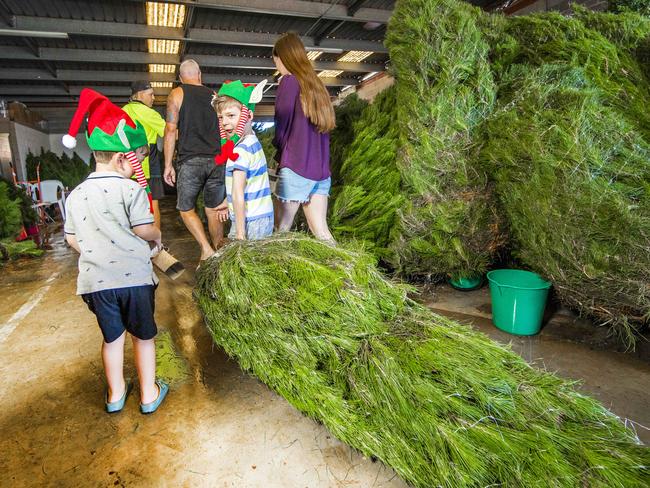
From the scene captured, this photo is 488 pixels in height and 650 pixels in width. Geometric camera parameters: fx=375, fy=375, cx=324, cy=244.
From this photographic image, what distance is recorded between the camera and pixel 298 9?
24.9 ft

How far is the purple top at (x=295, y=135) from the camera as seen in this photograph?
111 inches

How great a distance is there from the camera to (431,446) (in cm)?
130

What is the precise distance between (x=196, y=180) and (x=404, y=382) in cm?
302

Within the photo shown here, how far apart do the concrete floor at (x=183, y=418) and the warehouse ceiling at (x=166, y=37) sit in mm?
6755

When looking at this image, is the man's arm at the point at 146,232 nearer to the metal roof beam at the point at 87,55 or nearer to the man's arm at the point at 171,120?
the man's arm at the point at 171,120

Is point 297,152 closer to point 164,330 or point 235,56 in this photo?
point 164,330

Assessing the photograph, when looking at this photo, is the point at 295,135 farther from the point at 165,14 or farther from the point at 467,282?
the point at 165,14

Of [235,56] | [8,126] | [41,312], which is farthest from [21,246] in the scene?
[8,126]

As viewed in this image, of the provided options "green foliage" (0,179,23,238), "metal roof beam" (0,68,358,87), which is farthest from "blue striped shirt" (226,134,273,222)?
"metal roof beam" (0,68,358,87)

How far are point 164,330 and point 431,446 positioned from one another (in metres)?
2.24

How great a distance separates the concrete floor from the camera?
156 cm

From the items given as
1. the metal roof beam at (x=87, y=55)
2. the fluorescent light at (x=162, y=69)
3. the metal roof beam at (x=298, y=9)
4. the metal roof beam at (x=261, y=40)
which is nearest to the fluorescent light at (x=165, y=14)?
the metal roof beam at (x=261, y=40)

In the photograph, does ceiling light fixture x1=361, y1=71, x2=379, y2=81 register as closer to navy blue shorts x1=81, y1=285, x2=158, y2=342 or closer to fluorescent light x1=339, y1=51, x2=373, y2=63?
fluorescent light x1=339, y1=51, x2=373, y2=63

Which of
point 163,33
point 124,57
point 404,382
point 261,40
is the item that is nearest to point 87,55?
point 124,57
